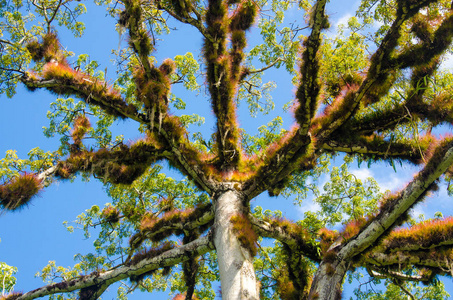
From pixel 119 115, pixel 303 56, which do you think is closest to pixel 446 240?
pixel 303 56

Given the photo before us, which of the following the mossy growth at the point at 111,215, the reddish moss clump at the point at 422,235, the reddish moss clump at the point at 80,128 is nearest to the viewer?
the reddish moss clump at the point at 422,235

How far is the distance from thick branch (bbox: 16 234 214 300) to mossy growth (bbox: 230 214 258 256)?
0.99m

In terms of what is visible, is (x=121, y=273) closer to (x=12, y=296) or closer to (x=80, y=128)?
(x=12, y=296)

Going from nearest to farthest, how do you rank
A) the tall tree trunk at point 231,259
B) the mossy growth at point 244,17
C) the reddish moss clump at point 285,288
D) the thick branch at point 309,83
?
the tall tree trunk at point 231,259, the thick branch at point 309,83, the reddish moss clump at point 285,288, the mossy growth at point 244,17

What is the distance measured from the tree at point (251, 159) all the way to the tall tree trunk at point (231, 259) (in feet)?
0.08

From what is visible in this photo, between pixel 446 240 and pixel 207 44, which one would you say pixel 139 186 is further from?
pixel 446 240

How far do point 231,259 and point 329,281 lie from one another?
1771 mm

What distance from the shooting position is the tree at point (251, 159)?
20.4 ft

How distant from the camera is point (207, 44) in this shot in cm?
857

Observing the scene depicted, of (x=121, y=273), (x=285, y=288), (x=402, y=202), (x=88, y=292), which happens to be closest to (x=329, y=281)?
(x=402, y=202)

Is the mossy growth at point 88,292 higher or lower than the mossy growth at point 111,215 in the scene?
lower

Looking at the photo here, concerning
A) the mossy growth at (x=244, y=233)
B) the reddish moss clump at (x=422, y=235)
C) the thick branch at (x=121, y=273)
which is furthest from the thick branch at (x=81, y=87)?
the reddish moss clump at (x=422, y=235)

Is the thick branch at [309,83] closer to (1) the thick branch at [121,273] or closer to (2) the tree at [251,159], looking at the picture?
(2) the tree at [251,159]

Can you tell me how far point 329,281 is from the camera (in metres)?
6.07
